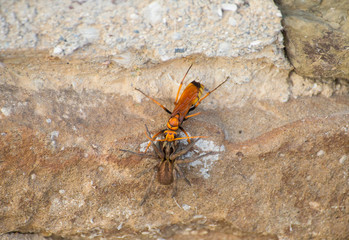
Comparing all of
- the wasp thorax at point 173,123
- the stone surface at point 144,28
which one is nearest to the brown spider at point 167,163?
the wasp thorax at point 173,123

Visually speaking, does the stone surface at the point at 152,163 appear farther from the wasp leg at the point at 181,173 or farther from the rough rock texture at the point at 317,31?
the rough rock texture at the point at 317,31

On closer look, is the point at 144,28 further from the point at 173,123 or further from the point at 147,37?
the point at 173,123

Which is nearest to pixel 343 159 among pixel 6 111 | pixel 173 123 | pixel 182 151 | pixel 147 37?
pixel 182 151

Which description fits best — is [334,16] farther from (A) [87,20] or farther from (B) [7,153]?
(B) [7,153]

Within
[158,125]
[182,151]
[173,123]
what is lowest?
[182,151]

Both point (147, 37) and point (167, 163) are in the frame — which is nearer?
point (147, 37)

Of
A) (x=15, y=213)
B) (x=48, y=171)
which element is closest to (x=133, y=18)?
(x=48, y=171)

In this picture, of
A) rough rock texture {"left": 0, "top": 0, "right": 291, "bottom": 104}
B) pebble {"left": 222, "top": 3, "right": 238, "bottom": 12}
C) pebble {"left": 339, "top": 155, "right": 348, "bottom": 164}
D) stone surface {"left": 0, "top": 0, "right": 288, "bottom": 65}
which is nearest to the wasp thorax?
rough rock texture {"left": 0, "top": 0, "right": 291, "bottom": 104}
